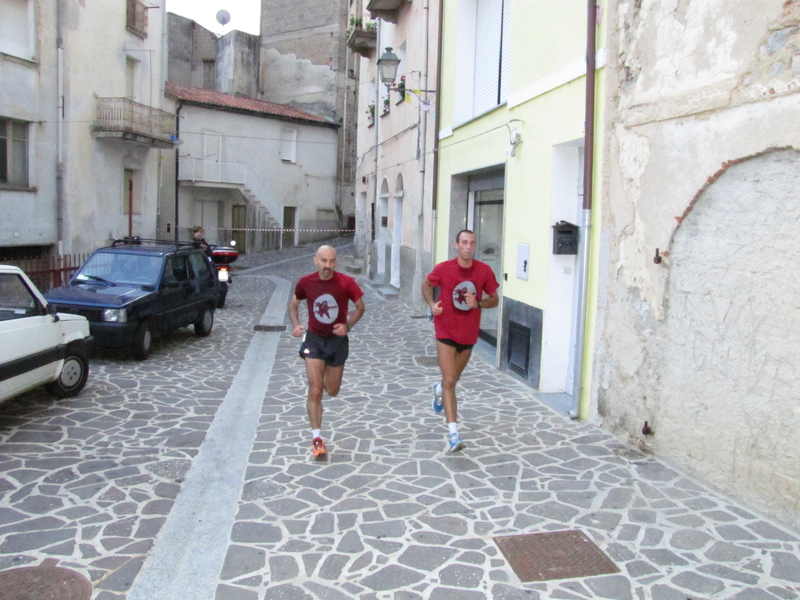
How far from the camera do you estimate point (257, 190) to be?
97.0 ft

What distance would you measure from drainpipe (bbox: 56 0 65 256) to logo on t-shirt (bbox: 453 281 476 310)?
15986mm

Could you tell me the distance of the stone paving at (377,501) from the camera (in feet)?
12.6

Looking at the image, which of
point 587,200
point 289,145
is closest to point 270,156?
point 289,145

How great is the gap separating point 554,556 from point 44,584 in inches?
115

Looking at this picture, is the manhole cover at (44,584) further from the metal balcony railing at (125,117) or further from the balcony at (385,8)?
the metal balcony railing at (125,117)

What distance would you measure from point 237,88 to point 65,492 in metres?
31.8

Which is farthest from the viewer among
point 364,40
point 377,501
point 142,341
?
point 364,40

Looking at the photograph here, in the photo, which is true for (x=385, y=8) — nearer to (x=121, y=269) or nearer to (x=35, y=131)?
(x=121, y=269)

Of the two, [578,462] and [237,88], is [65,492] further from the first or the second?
[237,88]

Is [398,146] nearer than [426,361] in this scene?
No

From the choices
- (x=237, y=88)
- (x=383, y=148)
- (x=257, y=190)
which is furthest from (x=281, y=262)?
(x=237, y=88)

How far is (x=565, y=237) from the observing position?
A: 291 inches

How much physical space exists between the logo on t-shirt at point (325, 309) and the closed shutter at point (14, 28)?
15.8 meters

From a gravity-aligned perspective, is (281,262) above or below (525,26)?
below
